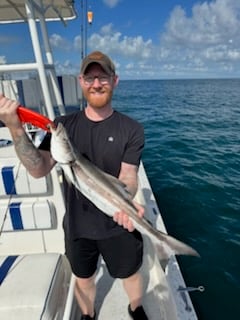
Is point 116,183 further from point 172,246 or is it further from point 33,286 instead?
point 33,286

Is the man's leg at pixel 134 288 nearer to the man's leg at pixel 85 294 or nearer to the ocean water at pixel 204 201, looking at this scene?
the man's leg at pixel 85 294

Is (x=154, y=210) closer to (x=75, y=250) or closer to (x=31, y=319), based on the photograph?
(x=75, y=250)

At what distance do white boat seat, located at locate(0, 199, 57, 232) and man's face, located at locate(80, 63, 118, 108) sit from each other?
4.72 ft

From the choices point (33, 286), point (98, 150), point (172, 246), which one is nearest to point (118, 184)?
point (98, 150)

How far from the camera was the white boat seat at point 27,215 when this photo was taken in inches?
117

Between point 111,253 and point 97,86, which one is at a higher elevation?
point 97,86

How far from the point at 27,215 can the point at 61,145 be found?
1.50 meters

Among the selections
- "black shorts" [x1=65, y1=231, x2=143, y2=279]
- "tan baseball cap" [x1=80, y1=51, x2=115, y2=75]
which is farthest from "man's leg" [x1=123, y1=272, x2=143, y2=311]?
"tan baseball cap" [x1=80, y1=51, x2=115, y2=75]

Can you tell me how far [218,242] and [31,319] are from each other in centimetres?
396

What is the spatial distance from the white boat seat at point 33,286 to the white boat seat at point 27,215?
20.0 inches

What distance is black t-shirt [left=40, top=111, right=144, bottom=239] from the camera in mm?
2229

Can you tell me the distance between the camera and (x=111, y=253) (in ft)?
7.79

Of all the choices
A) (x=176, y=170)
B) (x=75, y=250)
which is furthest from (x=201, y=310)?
(x=176, y=170)

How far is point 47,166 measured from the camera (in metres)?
2.19
